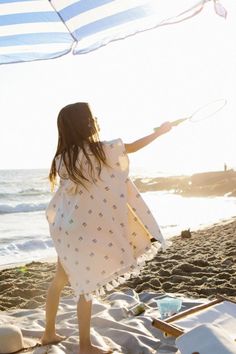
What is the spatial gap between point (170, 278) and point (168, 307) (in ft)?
4.98

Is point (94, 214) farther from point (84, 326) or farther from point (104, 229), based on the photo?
point (84, 326)

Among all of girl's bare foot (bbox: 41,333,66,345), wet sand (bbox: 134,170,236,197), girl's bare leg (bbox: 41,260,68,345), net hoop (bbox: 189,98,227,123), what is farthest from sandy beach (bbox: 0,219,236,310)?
wet sand (bbox: 134,170,236,197)

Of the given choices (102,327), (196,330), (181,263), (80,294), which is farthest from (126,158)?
(181,263)

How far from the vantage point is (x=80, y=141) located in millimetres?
2799

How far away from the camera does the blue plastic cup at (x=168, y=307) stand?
3.38 m

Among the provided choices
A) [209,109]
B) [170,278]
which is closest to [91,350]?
[209,109]

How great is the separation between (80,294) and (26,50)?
252 centimetres

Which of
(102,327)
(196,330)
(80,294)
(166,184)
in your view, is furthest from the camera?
(166,184)

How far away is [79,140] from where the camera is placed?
2797 millimetres

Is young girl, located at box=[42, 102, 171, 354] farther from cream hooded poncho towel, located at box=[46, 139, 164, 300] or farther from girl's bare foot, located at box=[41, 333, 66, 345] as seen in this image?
girl's bare foot, located at box=[41, 333, 66, 345]

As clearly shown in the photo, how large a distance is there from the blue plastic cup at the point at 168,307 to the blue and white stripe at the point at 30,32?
2402mm

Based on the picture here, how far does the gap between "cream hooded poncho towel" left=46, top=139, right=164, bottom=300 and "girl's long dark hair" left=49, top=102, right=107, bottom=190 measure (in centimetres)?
4

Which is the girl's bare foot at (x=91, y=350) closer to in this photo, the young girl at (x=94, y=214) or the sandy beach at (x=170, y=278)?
the young girl at (x=94, y=214)

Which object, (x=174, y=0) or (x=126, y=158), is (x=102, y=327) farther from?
(x=174, y=0)
